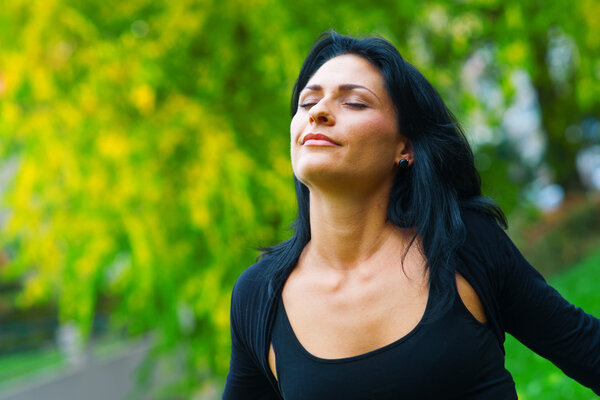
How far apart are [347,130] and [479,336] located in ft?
1.68

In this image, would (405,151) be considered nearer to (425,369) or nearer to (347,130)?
(347,130)

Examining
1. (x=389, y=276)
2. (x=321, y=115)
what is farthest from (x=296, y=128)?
(x=389, y=276)

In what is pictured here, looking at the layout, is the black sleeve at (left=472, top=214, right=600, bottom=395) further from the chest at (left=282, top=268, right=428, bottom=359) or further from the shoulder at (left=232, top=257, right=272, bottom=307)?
the shoulder at (left=232, top=257, right=272, bottom=307)

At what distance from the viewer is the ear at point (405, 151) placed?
153 cm

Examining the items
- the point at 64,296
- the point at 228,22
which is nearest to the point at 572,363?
the point at 228,22

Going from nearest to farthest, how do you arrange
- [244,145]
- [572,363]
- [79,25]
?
[572,363]
[79,25]
[244,145]

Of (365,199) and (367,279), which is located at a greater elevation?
(365,199)

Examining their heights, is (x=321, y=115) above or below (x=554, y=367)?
above

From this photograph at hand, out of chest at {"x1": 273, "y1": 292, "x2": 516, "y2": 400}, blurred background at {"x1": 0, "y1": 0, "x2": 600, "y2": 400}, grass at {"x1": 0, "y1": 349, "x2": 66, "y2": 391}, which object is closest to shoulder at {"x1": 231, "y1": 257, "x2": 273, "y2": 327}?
chest at {"x1": 273, "y1": 292, "x2": 516, "y2": 400}

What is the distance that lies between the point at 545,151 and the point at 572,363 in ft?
39.4

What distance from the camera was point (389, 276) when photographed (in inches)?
55.6

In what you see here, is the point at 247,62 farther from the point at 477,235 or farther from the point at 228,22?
the point at 477,235

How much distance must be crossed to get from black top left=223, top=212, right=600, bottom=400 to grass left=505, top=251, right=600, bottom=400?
2.12 meters

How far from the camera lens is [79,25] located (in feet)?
15.9
